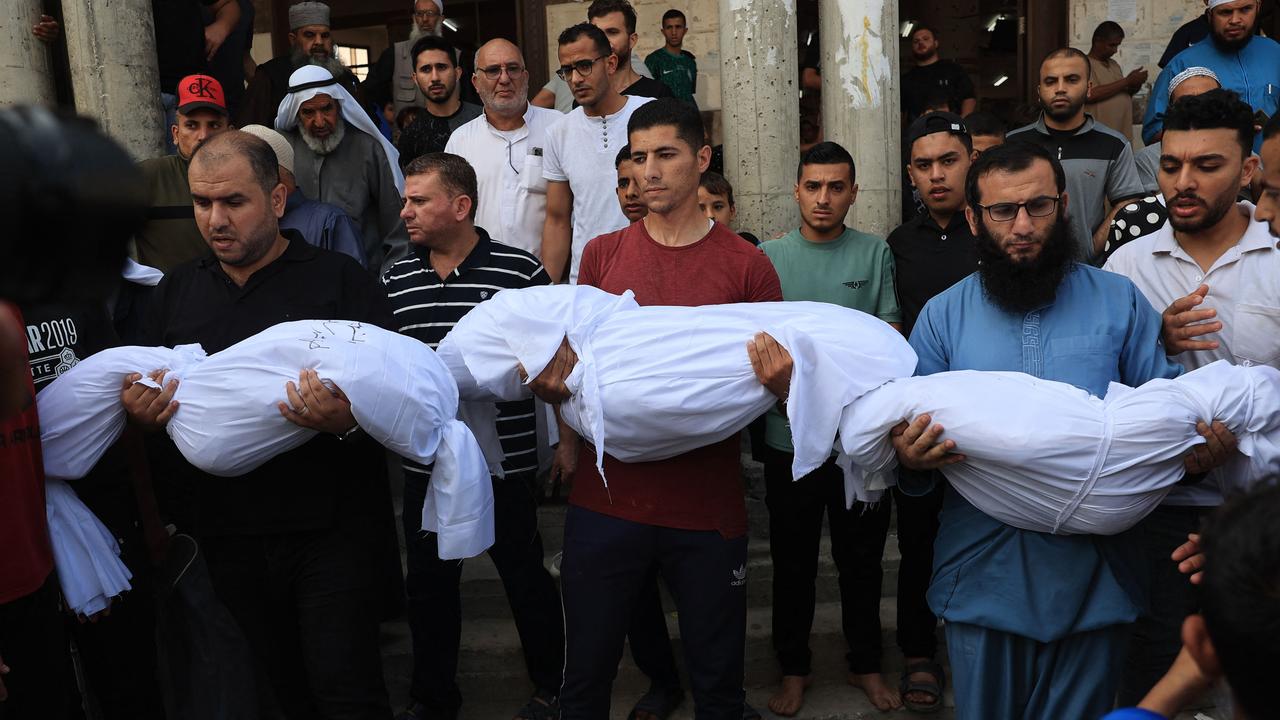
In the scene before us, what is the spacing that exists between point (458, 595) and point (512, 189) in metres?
2.01

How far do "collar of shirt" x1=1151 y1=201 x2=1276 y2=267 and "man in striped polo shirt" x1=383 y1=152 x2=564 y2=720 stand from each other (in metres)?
2.03

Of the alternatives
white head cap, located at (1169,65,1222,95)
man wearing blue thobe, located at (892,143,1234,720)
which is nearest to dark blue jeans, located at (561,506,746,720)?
man wearing blue thobe, located at (892,143,1234,720)

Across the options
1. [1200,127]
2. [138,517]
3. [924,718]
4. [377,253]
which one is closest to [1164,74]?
[1200,127]

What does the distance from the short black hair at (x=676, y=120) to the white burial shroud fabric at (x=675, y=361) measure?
60 cm

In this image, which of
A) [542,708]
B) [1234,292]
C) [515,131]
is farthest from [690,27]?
[1234,292]

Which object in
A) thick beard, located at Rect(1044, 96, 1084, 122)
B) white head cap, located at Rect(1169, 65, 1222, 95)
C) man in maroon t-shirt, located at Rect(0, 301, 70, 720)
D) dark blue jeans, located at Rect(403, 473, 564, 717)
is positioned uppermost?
white head cap, located at Rect(1169, 65, 1222, 95)

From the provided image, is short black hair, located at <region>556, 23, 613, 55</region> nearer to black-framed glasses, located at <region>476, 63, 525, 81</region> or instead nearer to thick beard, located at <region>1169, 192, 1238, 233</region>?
black-framed glasses, located at <region>476, 63, 525, 81</region>

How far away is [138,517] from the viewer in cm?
333

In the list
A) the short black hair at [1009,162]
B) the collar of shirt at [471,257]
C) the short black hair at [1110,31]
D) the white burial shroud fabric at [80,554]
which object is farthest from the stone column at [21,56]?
the short black hair at [1110,31]

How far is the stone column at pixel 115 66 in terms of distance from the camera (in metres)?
5.57

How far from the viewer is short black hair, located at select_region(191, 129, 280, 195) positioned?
3.16 metres

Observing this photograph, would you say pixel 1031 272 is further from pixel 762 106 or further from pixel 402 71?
pixel 402 71

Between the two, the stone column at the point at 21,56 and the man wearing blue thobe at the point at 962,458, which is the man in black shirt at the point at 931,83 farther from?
the stone column at the point at 21,56

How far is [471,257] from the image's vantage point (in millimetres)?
3836
